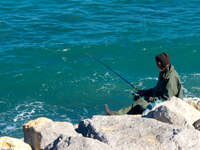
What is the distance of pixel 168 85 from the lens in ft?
29.9

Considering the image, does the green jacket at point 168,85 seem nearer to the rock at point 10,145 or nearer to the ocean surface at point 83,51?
the rock at point 10,145

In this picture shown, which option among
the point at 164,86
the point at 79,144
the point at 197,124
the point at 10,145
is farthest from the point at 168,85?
the point at 10,145

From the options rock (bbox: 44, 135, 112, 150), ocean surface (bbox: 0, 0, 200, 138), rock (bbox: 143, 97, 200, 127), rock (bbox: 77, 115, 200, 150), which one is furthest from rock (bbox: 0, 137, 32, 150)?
ocean surface (bbox: 0, 0, 200, 138)

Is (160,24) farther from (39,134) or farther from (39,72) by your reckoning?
(39,134)

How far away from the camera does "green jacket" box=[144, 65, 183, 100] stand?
357 inches

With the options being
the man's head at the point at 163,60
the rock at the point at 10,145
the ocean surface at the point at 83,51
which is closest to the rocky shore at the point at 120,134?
the rock at the point at 10,145

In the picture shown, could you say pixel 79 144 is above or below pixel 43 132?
above

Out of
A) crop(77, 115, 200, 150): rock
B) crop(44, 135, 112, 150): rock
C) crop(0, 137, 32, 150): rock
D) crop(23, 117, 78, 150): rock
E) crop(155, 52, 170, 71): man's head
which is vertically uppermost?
crop(155, 52, 170, 71): man's head

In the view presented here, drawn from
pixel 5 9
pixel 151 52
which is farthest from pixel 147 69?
pixel 5 9

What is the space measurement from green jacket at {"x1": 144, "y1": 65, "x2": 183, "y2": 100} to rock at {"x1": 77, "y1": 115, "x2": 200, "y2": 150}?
7.05ft

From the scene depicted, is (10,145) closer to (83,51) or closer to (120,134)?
(120,134)

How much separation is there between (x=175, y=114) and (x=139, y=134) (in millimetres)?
1085

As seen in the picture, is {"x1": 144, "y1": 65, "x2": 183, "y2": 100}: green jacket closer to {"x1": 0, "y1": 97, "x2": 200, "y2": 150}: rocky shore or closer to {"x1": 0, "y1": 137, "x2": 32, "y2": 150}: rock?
{"x1": 0, "y1": 97, "x2": 200, "y2": 150}: rocky shore

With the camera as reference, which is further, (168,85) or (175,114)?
(168,85)
